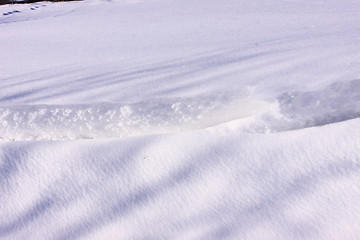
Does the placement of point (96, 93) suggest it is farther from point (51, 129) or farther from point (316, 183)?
point (316, 183)

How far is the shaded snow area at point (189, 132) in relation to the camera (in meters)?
0.70

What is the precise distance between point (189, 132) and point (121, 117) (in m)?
0.30

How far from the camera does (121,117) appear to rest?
1045 millimetres

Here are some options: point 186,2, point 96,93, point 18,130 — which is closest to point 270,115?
point 96,93

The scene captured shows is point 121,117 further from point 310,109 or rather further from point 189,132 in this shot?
point 310,109

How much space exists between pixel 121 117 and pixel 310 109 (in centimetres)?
69

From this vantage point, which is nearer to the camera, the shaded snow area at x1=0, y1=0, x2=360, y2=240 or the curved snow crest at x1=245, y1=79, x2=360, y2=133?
the shaded snow area at x1=0, y1=0, x2=360, y2=240

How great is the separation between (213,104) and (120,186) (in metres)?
0.47

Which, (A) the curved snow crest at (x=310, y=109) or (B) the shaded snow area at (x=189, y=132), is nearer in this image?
(B) the shaded snow area at (x=189, y=132)

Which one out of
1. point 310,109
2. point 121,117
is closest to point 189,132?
point 121,117

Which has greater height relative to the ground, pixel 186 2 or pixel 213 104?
pixel 186 2

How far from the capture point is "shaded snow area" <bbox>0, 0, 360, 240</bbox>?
0.70 metres

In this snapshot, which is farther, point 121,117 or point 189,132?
point 121,117

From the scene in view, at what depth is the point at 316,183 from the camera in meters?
0.71
